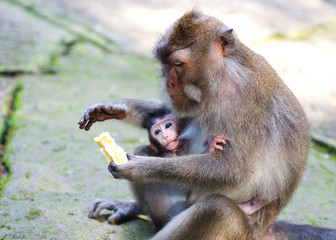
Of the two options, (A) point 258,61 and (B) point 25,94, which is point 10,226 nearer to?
(A) point 258,61

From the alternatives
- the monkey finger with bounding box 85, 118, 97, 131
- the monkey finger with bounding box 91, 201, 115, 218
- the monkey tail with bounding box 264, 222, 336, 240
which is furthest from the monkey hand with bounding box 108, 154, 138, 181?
the monkey tail with bounding box 264, 222, 336, 240

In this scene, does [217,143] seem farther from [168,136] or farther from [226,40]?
[226,40]

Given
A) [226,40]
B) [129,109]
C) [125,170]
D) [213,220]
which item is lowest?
[213,220]

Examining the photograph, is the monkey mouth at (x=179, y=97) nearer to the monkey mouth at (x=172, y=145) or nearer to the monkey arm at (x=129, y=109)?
the monkey mouth at (x=172, y=145)

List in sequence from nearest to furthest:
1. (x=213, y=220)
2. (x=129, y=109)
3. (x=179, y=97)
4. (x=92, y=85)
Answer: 1. (x=213, y=220)
2. (x=179, y=97)
3. (x=129, y=109)
4. (x=92, y=85)

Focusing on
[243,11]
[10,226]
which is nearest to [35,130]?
[10,226]

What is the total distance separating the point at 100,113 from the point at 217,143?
1008mm

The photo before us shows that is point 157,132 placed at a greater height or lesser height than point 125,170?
greater

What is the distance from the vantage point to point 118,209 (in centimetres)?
439

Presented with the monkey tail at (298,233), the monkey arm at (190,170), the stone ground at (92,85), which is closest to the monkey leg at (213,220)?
the monkey arm at (190,170)

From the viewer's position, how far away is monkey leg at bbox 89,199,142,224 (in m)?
4.31

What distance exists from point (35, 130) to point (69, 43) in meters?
2.97

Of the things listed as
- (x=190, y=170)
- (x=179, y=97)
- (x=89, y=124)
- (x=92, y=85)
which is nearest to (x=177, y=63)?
(x=179, y=97)

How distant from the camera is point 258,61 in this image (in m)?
3.86
